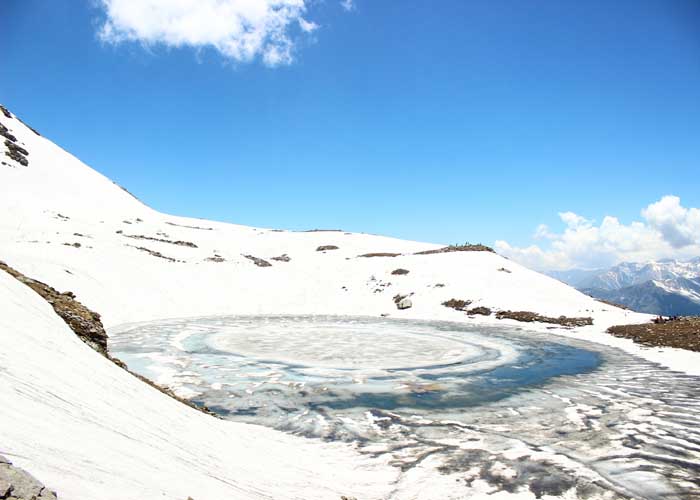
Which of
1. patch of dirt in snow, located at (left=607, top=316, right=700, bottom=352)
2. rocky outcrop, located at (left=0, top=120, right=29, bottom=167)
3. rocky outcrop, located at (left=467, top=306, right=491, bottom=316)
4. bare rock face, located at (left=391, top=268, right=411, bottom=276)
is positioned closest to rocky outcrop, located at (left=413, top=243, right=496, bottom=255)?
bare rock face, located at (left=391, top=268, right=411, bottom=276)

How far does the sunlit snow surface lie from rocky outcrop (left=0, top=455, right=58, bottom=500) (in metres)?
4.93

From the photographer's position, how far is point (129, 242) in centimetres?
3594

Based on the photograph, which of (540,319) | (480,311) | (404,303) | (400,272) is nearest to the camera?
(540,319)

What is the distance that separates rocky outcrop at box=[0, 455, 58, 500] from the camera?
81.5 inches

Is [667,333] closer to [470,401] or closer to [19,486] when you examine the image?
[470,401]

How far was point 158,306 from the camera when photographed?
26359 mm

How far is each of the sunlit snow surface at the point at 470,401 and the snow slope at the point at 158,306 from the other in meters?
1.30

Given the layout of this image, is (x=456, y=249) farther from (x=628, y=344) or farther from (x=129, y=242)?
(x=129, y=242)

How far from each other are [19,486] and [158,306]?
26.5 metres

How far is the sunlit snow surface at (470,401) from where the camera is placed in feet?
20.1

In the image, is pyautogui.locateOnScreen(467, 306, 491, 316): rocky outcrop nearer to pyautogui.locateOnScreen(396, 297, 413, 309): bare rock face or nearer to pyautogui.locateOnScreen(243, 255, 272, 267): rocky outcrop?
pyautogui.locateOnScreen(396, 297, 413, 309): bare rock face

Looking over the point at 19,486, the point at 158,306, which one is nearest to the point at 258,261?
the point at 158,306

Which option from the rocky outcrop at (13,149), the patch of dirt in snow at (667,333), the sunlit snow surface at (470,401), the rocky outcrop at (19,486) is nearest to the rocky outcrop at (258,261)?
the sunlit snow surface at (470,401)

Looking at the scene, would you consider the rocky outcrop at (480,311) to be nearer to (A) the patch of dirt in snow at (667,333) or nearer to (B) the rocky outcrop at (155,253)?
(A) the patch of dirt in snow at (667,333)
